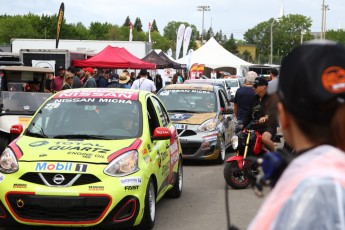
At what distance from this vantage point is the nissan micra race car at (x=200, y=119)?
13.0 meters

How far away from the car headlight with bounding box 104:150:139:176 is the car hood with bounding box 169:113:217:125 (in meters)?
6.29

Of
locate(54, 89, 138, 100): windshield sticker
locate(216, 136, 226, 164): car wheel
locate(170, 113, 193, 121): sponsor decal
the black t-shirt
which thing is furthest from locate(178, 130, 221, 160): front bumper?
locate(54, 89, 138, 100): windshield sticker

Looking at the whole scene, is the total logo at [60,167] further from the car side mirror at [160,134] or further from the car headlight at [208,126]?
the car headlight at [208,126]

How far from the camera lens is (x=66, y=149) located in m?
7.03

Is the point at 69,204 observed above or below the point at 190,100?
below

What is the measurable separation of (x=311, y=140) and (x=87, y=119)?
20.5 feet

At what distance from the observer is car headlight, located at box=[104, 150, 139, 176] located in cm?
678

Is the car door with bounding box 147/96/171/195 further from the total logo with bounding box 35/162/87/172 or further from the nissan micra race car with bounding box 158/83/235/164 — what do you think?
the nissan micra race car with bounding box 158/83/235/164

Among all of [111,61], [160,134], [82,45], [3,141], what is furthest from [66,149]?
[82,45]

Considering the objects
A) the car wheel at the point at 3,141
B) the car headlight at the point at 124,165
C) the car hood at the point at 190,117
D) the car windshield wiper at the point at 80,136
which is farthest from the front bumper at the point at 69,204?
the car hood at the point at 190,117

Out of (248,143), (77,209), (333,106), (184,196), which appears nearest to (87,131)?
(77,209)

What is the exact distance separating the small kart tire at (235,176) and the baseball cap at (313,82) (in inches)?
329

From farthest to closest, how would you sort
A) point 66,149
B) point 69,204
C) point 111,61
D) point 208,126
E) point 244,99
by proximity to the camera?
point 111,61
point 208,126
point 244,99
point 66,149
point 69,204

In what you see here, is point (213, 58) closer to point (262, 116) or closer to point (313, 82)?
point (262, 116)
